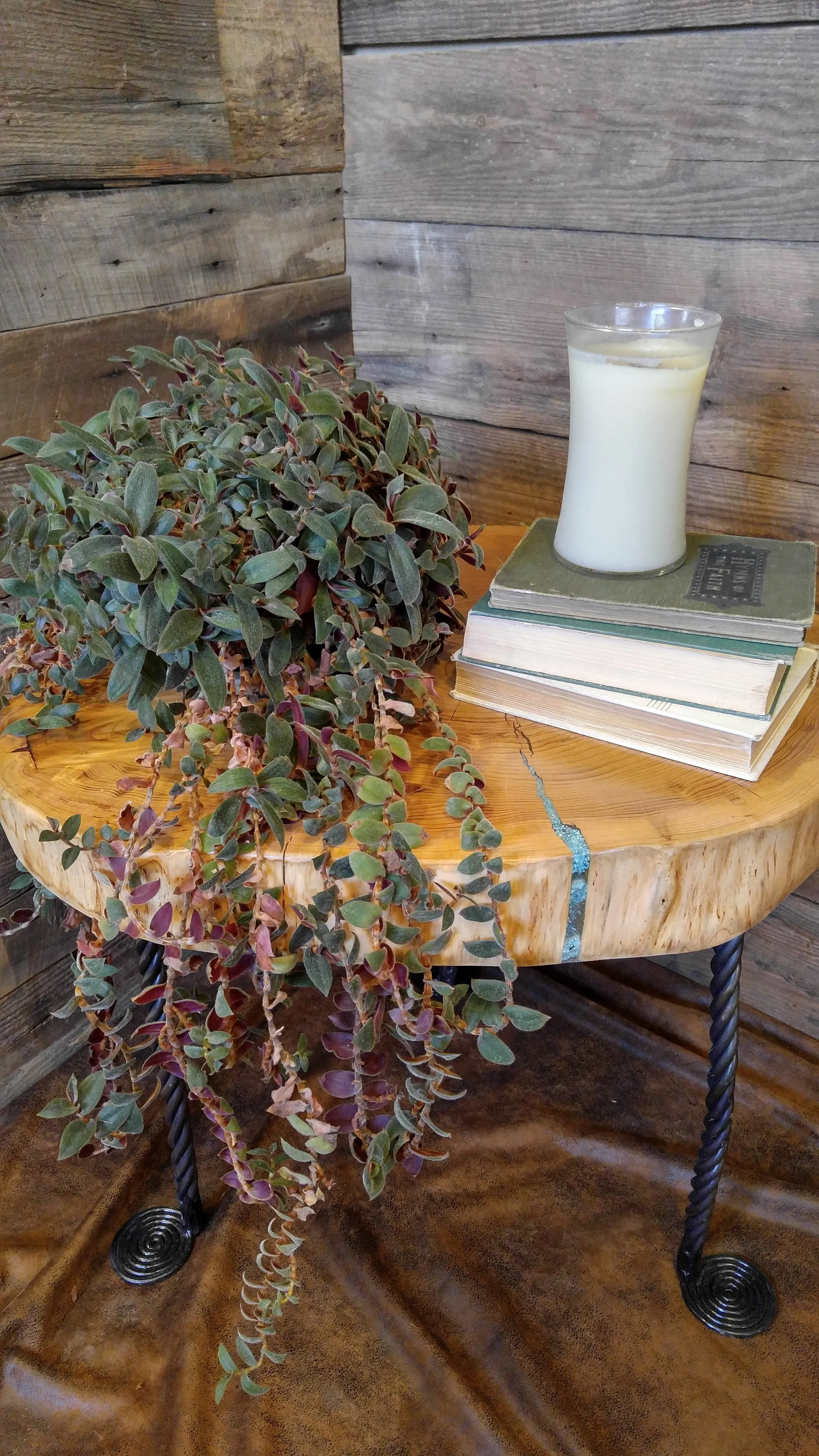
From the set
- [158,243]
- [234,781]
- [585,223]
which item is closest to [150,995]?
[234,781]

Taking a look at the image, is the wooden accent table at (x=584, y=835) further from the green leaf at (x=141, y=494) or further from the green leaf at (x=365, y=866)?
the green leaf at (x=141, y=494)

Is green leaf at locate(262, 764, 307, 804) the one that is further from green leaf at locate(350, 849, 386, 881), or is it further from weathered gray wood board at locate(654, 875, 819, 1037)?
weathered gray wood board at locate(654, 875, 819, 1037)

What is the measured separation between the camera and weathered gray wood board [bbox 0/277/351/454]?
95 cm

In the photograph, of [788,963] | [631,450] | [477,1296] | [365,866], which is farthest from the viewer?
[788,963]

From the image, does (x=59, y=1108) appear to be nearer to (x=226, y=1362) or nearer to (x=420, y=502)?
(x=226, y=1362)

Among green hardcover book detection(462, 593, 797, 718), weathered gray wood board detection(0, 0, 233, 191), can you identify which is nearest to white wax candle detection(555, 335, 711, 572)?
green hardcover book detection(462, 593, 797, 718)

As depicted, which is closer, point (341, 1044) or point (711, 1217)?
point (341, 1044)

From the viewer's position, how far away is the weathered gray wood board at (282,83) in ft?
3.55

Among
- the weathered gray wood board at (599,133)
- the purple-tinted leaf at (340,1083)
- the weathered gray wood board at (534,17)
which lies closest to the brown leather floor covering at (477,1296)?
the purple-tinted leaf at (340,1083)

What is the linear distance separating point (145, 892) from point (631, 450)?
516 millimetres

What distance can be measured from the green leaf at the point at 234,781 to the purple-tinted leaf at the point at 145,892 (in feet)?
0.25

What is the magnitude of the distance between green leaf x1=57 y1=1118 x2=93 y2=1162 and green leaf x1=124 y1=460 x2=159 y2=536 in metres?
0.44

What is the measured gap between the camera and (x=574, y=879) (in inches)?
25.2

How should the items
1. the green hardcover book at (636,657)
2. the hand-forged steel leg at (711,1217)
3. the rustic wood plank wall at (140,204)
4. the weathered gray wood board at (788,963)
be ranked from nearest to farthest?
the green hardcover book at (636,657)
the hand-forged steel leg at (711,1217)
the rustic wood plank wall at (140,204)
the weathered gray wood board at (788,963)
